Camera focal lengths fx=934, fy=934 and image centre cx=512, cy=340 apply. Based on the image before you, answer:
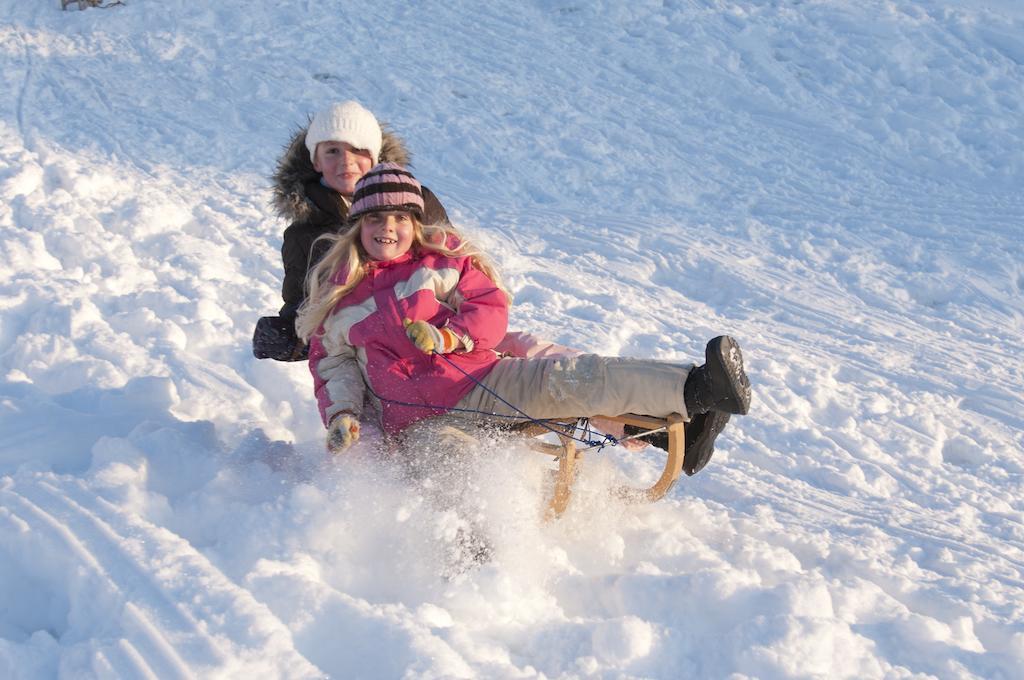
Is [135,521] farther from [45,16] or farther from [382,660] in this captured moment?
[45,16]

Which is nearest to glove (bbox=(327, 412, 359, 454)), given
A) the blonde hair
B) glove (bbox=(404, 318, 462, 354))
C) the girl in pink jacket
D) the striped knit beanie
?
the girl in pink jacket

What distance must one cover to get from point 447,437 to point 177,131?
4.94 metres

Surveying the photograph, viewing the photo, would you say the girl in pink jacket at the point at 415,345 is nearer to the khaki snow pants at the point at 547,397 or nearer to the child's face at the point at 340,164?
the khaki snow pants at the point at 547,397

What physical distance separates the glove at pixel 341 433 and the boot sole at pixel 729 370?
1057 mm

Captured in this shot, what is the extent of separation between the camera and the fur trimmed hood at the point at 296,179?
3291 mm

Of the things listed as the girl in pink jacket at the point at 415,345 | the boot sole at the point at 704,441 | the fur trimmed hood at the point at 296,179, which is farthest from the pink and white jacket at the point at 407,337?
the boot sole at the point at 704,441

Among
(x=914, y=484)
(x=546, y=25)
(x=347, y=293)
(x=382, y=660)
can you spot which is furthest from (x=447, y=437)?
(x=546, y=25)

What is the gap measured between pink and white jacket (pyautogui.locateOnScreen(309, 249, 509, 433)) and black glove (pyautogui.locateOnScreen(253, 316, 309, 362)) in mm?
325

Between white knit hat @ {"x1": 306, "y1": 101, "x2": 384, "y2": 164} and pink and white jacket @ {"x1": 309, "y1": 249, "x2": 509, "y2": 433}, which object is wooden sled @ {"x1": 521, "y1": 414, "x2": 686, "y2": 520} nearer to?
pink and white jacket @ {"x1": 309, "y1": 249, "x2": 509, "y2": 433}

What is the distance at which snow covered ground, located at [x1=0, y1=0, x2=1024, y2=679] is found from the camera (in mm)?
2254

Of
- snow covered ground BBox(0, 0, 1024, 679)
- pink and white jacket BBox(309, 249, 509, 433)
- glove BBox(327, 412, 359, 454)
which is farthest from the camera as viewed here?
pink and white jacket BBox(309, 249, 509, 433)

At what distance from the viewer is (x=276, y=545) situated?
245cm

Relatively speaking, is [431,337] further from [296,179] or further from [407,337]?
[296,179]

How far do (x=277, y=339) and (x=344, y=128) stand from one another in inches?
30.6
